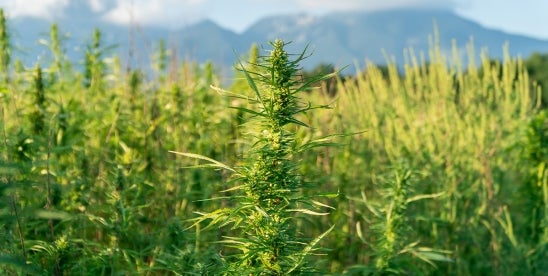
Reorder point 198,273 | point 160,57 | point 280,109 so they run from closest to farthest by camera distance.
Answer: point 280,109 → point 198,273 → point 160,57

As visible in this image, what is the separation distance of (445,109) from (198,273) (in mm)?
2611

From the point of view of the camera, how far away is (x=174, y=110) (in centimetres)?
321

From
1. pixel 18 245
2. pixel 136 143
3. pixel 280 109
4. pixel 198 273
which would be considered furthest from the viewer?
pixel 136 143

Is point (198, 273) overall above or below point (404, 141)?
below

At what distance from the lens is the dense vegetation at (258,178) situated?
3.98 feet

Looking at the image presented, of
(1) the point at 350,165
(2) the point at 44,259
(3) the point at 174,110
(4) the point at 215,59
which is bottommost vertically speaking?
(2) the point at 44,259

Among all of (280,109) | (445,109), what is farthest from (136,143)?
(280,109)

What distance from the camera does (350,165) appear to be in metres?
3.57

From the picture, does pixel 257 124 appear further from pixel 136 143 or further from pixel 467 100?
pixel 467 100

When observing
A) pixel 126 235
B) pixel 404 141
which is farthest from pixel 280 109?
pixel 404 141

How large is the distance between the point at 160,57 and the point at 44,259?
3.50 meters

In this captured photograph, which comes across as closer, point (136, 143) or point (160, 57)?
point (136, 143)

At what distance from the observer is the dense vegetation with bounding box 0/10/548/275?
121cm

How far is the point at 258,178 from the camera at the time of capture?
1.20 meters
